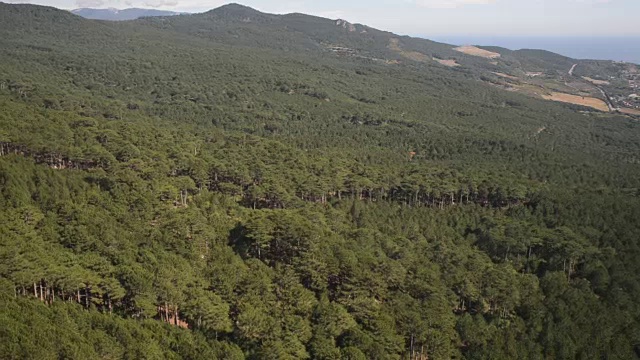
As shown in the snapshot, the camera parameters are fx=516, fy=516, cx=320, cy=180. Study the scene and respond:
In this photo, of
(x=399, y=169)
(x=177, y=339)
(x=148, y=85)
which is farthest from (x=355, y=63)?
(x=177, y=339)

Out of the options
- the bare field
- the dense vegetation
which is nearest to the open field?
the bare field

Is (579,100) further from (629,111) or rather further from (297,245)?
(297,245)

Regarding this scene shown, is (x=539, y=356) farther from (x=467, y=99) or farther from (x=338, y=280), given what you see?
(x=467, y=99)

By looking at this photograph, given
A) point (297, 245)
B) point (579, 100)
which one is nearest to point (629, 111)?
point (579, 100)

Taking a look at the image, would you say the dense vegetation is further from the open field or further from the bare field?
the open field

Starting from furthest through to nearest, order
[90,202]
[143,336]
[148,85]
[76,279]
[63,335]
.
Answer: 1. [148,85]
2. [90,202]
3. [76,279]
4. [143,336]
5. [63,335]
